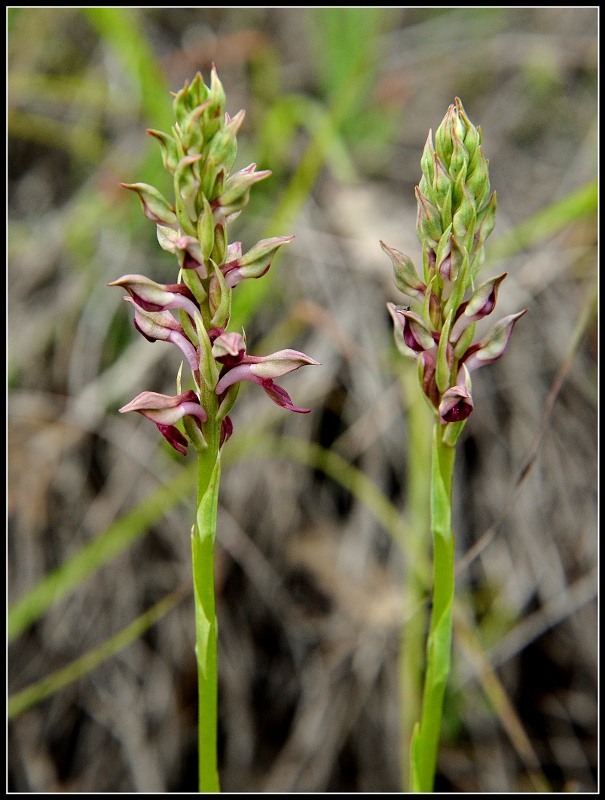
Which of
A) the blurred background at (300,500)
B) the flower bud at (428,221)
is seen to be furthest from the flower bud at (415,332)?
the blurred background at (300,500)

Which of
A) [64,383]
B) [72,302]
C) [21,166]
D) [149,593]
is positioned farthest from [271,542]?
[21,166]

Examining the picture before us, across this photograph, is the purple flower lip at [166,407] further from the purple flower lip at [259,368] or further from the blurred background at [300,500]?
the blurred background at [300,500]

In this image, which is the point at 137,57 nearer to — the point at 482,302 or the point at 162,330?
the point at 162,330

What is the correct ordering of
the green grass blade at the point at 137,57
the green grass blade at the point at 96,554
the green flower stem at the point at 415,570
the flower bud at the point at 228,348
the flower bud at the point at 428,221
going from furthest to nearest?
the green grass blade at the point at 137,57
the green grass blade at the point at 96,554
the green flower stem at the point at 415,570
the flower bud at the point at 428,221
the flower bud at the point at 228,348

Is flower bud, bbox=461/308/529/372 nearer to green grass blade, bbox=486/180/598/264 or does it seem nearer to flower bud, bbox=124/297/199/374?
flower bud, bbox=124/297/199/374

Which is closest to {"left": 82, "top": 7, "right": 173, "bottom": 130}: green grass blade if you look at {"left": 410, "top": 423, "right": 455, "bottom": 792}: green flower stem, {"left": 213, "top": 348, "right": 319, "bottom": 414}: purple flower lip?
{"left": 213, "top": 348, "right": 319, "bottom": 414}: purple flower lip

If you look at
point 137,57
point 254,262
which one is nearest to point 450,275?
point 254,262
